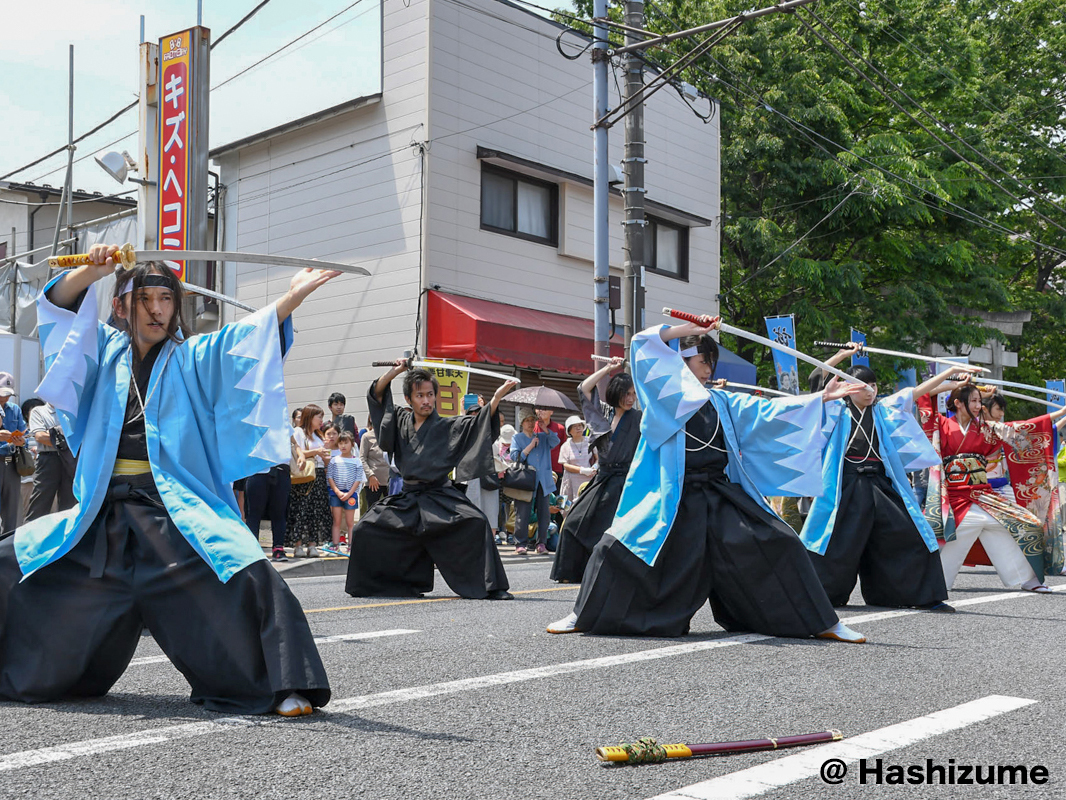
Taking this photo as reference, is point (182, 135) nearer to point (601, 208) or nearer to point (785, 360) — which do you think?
point (601, 208)

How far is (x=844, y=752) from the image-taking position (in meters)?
3.54

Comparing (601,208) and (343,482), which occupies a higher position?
(601,208)

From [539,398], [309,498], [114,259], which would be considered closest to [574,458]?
[539,398]

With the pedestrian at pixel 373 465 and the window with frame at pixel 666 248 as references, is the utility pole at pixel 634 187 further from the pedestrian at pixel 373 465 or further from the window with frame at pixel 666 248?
the window with frame at pixel 666 248

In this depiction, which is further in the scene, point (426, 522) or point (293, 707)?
point (426, 522)

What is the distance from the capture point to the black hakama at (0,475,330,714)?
3900 millimetres

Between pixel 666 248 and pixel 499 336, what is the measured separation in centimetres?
584

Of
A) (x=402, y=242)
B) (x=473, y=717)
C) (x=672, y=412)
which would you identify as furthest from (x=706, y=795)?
(x=402, y=242)

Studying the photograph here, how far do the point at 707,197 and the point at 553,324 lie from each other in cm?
544

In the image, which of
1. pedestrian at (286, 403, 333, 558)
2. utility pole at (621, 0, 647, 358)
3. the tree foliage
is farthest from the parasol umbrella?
the tree foliage

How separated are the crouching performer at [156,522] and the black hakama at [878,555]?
15.0 ft

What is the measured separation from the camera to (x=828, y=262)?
21234 millimetres

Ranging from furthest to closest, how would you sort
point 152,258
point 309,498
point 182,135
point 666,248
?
point 666,248, point 182,135, point 309,498, point 152,258

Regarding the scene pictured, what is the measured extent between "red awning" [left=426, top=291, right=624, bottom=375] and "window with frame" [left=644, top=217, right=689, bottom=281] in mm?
3256
